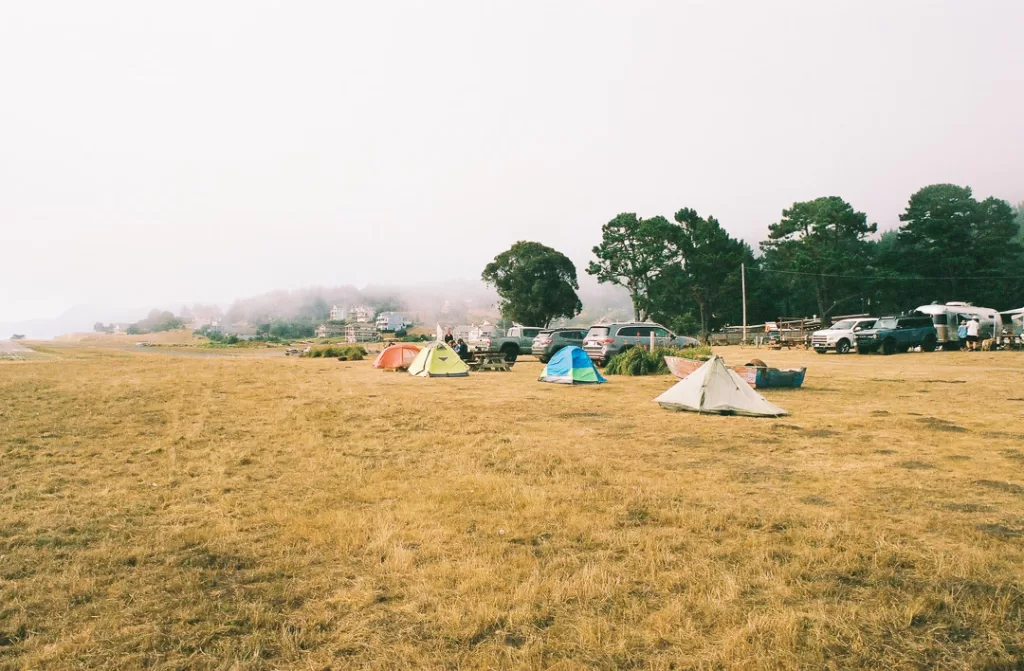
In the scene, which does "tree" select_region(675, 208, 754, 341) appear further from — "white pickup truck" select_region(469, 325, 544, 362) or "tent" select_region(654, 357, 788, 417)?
"tent" select_region(654, 357, 788, 417)

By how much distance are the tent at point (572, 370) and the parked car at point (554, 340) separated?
9.08 m

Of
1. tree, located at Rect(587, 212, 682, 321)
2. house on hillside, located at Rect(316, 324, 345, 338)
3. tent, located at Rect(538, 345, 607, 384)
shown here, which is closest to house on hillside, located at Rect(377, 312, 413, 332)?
house on hillside, located at Rect(316, 324, 345, 338)

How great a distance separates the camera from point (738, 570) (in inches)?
154

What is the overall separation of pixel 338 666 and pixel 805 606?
265 cm

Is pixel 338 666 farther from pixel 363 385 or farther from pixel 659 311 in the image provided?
pixel 659 311

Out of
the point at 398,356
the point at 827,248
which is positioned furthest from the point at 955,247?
the point at 398,356

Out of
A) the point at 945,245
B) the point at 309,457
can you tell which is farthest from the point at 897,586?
the point at 945,245

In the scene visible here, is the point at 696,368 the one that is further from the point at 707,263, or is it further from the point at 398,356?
the point at 707,263

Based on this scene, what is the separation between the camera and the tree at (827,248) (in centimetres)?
5350

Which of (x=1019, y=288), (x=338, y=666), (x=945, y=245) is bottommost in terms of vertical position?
(x=338, y=666)

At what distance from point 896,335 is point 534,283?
3494 cm

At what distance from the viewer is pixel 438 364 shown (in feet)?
68.9

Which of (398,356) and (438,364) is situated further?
(398,356)

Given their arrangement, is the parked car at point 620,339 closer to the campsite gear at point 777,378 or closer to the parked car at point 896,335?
the campsite gear at point 777,378
